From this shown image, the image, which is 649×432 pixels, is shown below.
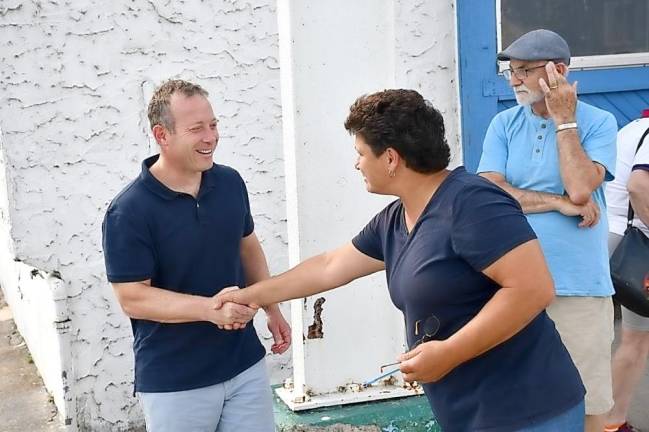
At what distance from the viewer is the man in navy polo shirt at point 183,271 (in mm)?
2709

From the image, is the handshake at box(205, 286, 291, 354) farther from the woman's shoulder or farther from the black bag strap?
the black bag strap

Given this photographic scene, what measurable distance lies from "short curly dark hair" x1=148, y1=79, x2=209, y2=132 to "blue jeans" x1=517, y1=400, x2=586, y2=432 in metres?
1.45

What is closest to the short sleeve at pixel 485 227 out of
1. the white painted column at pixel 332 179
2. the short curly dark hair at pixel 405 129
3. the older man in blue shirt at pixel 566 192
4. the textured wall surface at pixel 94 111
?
the short curly dark hair at pixel 405 129

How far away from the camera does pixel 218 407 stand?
291 centimetres

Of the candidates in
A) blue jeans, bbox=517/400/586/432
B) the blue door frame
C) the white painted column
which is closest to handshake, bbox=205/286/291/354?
blue jeans, bbox=517/400/586/432

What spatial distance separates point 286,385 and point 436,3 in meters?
2.02

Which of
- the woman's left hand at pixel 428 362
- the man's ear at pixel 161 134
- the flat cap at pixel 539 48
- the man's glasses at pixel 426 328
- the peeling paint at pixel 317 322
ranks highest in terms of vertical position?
the flat cap at pixel 539 48

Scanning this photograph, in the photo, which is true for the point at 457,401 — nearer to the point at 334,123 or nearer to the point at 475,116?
the point at 334,123

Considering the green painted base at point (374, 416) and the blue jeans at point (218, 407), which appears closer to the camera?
the blue jeans at point (218, 407)

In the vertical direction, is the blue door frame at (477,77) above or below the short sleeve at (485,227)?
above

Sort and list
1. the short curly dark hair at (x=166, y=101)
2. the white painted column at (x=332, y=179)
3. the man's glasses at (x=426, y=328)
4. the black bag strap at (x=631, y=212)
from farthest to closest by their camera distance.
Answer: the white painted column at (x=332, y=179)
the black bag strap at (x=631, y=212)
the short curly dark hair at (x=166, y=101)
the man's glasses at (x=426, y=328)

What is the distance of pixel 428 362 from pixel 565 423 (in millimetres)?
462

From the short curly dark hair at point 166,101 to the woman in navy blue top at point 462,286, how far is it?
663 millimetres

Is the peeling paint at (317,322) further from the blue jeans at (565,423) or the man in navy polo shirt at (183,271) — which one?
the blue jeans at (565,423)
